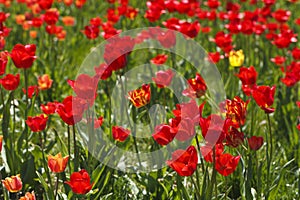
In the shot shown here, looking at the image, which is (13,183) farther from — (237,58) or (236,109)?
(237,58)

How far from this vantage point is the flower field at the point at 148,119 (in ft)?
7.39

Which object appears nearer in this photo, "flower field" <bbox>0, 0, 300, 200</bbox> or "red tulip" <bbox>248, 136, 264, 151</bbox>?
"flower field" <bbox>0, 0, 300, 200</bbox>

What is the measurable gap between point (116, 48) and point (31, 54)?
1.40 ft

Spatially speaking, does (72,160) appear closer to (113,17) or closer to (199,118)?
(199,118)

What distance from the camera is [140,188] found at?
288 centimetres

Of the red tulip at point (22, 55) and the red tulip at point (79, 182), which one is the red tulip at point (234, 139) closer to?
the red tulip at point (79, 182)

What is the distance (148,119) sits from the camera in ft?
10.2

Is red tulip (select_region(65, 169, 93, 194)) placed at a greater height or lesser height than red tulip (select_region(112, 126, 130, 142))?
lesser

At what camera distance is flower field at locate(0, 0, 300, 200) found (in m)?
2.25

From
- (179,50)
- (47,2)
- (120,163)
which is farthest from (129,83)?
(120,163)

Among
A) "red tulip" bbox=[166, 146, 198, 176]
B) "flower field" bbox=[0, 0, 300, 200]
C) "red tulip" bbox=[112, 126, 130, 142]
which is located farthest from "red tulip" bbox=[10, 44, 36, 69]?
"red tulip" bbox=[166, 146, 198, 176]

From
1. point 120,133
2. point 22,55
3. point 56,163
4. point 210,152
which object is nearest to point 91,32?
point 22,55

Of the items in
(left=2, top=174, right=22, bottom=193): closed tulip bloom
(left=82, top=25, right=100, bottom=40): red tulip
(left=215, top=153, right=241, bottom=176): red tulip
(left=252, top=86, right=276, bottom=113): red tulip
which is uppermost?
(left=82, top=25, right=100, bottom=40): red tulip

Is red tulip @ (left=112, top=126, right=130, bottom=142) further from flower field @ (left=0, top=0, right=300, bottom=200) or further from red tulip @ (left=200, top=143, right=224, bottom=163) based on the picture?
red tulip @ (left=200, top=143, right=224, bottom=163)
